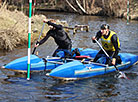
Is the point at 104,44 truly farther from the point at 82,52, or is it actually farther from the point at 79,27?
the point at 79,27

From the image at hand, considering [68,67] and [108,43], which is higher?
[108,43]

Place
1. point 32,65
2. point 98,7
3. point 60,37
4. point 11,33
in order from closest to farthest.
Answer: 1. point 32,65
2. point 60,37
3. point 11,33
4. point 98,7


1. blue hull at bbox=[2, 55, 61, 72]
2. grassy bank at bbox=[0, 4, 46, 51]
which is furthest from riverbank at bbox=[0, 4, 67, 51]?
blue hull at bbox=[2, 55, 61, 72]

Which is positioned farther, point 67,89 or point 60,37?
point 60,37

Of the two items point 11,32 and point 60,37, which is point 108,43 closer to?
point 60,37

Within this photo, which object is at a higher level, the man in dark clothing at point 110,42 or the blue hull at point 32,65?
the man in dark clothing at point 110,42

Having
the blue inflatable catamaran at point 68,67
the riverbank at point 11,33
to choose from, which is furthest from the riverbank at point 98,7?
the blue inflatable catamaran at point 68,67

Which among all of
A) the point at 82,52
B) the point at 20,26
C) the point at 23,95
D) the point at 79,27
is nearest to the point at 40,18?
the point at 79,27

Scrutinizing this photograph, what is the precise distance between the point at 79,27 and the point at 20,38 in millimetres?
7333

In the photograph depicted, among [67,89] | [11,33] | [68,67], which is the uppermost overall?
[11,33]

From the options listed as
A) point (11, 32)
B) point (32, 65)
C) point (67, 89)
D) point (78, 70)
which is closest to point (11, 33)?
point (11, 32)

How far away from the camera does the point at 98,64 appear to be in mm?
10242

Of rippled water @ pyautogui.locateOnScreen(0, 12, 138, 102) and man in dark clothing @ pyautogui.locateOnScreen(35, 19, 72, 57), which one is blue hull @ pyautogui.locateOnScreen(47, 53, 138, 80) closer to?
rippled water @ pyautogui.locateOnScreen(0, 12, 138, 102)

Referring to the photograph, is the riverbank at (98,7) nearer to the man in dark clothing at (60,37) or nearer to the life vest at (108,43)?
the man in dark clothing at (60,37)
